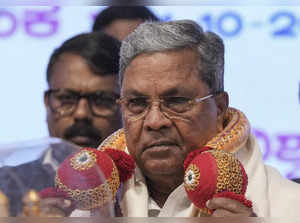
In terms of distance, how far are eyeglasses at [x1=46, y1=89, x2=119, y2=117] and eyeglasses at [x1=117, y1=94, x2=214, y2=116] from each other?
80 cm

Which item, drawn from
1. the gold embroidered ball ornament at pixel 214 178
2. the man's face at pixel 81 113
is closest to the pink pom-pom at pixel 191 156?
the gold embroidered ball ornament at pixel 214 178

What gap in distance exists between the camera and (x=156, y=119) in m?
2.15

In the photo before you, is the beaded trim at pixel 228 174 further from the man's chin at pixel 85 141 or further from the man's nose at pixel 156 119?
the man's chin at pixel 85 141

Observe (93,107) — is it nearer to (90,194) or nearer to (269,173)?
(269,173)

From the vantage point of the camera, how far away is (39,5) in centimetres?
441

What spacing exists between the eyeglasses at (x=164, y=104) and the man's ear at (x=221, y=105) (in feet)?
0.34

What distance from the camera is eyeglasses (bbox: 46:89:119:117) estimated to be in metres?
3.05

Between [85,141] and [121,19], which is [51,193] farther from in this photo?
[121,19]

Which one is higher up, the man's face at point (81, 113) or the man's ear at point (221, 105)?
the man's ear at point (221, 105)

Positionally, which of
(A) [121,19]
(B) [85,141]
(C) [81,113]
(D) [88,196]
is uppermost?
(D) [88,196]

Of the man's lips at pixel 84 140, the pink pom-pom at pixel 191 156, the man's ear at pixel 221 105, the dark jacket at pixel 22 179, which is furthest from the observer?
the man's lips at pixel 84 140

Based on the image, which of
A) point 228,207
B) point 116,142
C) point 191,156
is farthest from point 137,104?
point 228,207

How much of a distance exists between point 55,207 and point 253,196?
1105 mm

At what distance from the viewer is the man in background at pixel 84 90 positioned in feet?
9.95
